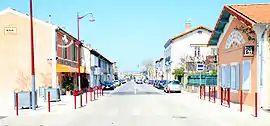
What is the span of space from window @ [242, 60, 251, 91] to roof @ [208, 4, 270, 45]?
2.54 m

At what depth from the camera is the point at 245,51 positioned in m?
20.0

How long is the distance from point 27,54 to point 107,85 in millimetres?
20374

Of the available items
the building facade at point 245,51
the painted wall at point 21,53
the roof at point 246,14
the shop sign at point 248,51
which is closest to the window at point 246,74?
the building facade at point 245,51

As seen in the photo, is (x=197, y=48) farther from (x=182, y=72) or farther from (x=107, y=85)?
(x=107, y=85)

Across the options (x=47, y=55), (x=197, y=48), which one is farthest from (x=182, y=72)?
(x=47, y=55)

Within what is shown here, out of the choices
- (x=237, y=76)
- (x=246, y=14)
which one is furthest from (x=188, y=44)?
(x=246, y=14)

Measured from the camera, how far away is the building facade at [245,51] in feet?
60.8

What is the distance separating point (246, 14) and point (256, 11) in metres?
1.20

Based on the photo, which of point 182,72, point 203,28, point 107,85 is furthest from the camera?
point 203,28

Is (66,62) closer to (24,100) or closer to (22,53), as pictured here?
(22,53)

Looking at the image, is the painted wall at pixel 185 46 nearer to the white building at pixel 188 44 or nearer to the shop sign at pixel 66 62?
the white building at pixel 188 44

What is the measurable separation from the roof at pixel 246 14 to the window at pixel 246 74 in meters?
2.54

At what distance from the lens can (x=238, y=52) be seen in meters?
22.6

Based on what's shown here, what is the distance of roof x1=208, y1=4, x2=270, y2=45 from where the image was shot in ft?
63.2
